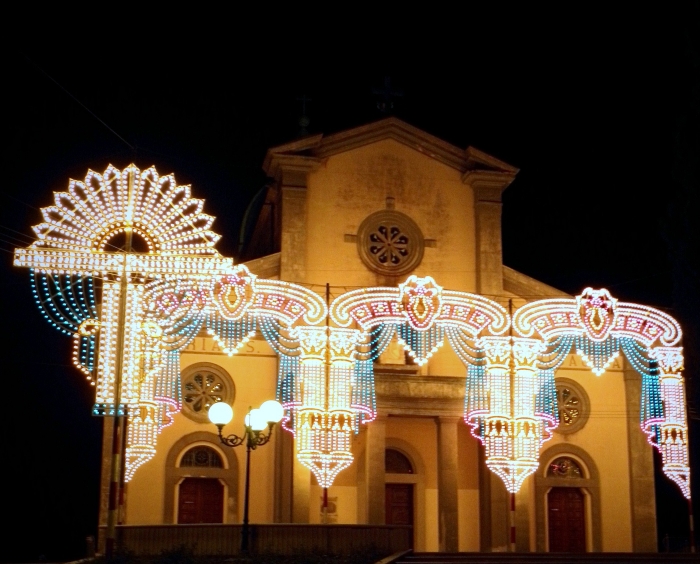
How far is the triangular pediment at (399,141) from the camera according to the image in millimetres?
33281

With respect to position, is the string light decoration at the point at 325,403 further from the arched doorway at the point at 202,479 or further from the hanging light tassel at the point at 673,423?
the hanging light tassel at the point at 673,423

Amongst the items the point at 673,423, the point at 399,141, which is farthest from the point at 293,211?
the point at 673,423

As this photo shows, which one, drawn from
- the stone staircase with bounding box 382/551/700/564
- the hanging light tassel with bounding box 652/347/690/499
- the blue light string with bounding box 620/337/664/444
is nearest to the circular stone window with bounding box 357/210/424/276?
the blue light string with bounding box 620/337/664/444

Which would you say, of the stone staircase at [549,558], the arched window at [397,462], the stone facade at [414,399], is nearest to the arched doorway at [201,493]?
the stone facade at [414,399]

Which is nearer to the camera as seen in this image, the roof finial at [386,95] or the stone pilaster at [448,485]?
the stone pilaster at [448,485]

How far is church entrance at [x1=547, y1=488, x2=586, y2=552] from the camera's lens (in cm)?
3300

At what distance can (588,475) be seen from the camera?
33281 millimetres

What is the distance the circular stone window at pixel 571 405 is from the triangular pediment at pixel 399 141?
21.3 ft

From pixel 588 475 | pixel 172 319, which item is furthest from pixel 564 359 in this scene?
pixel 172 319

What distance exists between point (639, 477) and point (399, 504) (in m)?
6.88

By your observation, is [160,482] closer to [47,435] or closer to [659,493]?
[47,435]

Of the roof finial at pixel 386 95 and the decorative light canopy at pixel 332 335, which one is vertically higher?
the roof finial at pixel 386 95

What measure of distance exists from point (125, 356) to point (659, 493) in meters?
24.9

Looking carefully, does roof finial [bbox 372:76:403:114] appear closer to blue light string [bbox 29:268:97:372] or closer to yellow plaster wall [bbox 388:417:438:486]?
yellow plaster wall [bbox 388:417:438:486]
